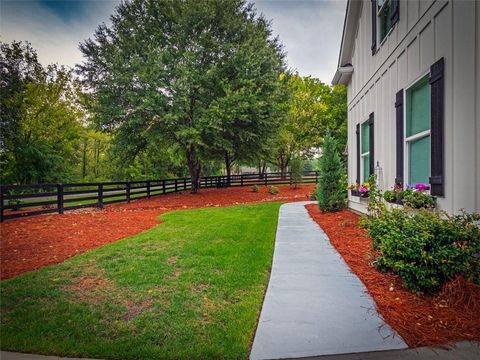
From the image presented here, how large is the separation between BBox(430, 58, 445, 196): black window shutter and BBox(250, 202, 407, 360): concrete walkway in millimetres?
1568

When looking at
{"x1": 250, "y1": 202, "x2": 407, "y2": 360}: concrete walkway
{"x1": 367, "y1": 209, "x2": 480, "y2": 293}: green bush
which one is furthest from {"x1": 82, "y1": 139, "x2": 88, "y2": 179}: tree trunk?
{"x1": 367, "y1": 209, "x2": 480, "y2": 293}: green bush

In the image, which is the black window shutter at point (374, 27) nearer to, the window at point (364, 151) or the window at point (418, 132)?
the window at point (364, 151)

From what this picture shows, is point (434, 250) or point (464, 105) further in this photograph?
point (464, 105)

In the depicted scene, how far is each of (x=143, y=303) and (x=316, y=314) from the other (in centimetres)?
174

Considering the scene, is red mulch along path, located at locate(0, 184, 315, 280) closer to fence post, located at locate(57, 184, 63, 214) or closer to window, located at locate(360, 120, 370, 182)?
fence post, located at locate(57, 184, 63, 214)

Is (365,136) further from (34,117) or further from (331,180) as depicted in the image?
(34,117)

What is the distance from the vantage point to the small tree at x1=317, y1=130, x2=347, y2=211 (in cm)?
776

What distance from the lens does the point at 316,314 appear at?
252 cm

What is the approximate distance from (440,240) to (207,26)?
44.7 feet

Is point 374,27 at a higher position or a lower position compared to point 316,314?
higher

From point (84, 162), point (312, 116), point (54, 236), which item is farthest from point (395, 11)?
point (84, 162)

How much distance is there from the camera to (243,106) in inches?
467

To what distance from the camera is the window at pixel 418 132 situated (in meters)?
3.87

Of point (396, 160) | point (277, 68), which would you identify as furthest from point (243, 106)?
point (396, 160)
